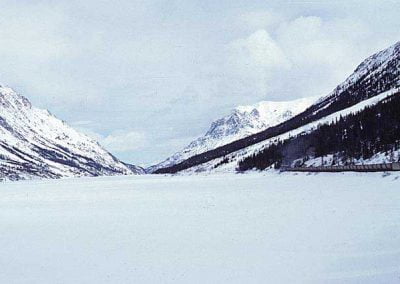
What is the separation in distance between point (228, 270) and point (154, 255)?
3.36 metres

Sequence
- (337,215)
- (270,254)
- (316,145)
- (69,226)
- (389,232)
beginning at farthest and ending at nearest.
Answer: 1. (316,145)
2. (69,226)
3. (337,215)
4. (389,232)
5. (270,254)

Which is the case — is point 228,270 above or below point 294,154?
below

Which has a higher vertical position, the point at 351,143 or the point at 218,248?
the point at 351,143

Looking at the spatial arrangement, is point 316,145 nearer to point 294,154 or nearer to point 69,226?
point 294,154

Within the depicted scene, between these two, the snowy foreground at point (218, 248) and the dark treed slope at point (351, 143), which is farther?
the dark treed slope at point (351, 143)

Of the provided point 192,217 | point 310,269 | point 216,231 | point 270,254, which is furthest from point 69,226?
point 310,269

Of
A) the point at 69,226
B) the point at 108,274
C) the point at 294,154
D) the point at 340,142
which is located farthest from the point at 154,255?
the point at 294,154

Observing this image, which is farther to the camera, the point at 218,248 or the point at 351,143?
the point at 351,143

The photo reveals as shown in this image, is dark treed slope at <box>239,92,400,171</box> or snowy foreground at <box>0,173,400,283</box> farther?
dark treed slope at <box>239,92,400,171</box>

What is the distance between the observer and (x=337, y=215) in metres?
21.0

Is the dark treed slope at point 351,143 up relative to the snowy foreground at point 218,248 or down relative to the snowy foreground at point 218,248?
up

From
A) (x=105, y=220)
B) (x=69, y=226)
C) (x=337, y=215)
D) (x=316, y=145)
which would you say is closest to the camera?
(x=337, y=215)

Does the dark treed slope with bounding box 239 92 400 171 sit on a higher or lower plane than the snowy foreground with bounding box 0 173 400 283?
higher

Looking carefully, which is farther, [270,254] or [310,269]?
[270,254]
